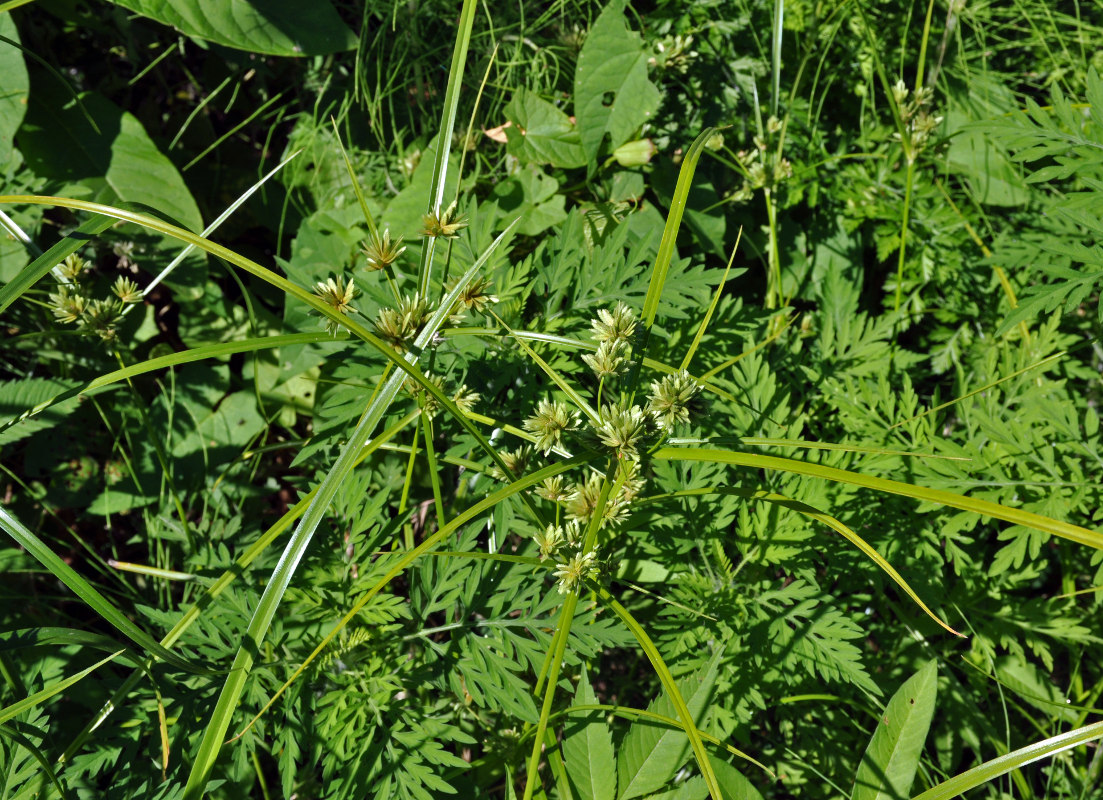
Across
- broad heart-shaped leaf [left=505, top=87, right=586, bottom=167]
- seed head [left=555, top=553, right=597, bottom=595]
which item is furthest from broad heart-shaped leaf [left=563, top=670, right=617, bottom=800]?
broad heart-shaped leaf [left=505, top=87, right=586, bottom=167]

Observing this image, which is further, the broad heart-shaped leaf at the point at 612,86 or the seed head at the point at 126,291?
the broad heart-shaped leaf at the point at 612,86

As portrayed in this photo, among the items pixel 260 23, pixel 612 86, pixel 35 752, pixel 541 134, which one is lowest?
pixel 35 752

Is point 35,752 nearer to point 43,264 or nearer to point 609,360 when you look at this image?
point 43,264

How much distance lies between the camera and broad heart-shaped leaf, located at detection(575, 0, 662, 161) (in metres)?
1.81

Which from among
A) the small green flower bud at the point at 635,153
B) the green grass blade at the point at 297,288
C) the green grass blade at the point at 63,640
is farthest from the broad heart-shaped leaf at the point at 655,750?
the small green flower bud at the point at 635,153

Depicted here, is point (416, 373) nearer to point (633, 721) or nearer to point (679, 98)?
point (633, 721)

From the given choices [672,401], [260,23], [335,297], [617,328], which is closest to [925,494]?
[672,401]

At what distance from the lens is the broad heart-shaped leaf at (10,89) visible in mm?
1803

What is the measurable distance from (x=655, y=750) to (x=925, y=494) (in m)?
0.57

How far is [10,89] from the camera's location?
1872mm

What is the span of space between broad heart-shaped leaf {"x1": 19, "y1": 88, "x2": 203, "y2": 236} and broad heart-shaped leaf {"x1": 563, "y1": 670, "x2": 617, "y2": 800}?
152 cm

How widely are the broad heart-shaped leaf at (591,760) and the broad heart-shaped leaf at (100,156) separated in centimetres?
152

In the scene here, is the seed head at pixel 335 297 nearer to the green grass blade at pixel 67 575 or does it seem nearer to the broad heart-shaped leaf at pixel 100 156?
the green grass blade at pixel 67 575

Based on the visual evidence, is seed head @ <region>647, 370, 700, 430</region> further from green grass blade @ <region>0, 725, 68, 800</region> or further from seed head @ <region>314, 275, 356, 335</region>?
green grass blade @ <region>0, 725, 68, 800</region>
